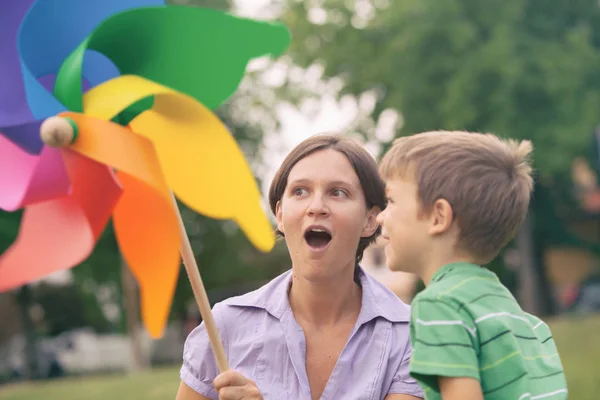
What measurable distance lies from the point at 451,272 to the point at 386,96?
15.7 meters

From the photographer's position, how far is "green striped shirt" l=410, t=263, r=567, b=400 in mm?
2188

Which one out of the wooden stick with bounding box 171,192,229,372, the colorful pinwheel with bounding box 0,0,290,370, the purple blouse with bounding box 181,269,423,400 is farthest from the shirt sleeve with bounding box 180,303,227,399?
the colorful pinwheel with bounding box 0,0,290,370

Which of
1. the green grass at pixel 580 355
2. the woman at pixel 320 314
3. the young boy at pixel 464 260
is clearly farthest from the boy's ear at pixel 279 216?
the green grass at pixel 580 355

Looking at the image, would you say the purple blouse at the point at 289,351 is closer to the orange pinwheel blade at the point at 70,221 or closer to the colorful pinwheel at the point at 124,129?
the colorful pinwheel at the point at 124,129

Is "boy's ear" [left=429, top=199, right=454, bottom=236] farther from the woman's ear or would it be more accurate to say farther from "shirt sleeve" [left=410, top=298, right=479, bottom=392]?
the woman's ear

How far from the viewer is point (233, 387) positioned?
97.1 inches

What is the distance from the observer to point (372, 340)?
283 cm

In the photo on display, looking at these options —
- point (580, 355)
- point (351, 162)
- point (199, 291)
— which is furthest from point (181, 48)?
point (580, 355)

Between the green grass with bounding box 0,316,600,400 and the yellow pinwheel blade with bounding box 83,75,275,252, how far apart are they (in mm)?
6411

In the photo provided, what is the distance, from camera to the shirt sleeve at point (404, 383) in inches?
107

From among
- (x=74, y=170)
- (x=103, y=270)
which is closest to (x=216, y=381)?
(x=74, y=170)

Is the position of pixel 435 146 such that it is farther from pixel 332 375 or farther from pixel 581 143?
pixel 581 143

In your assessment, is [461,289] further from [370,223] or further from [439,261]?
[370,223]

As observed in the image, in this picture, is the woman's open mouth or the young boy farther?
→ the woman's open mouth
